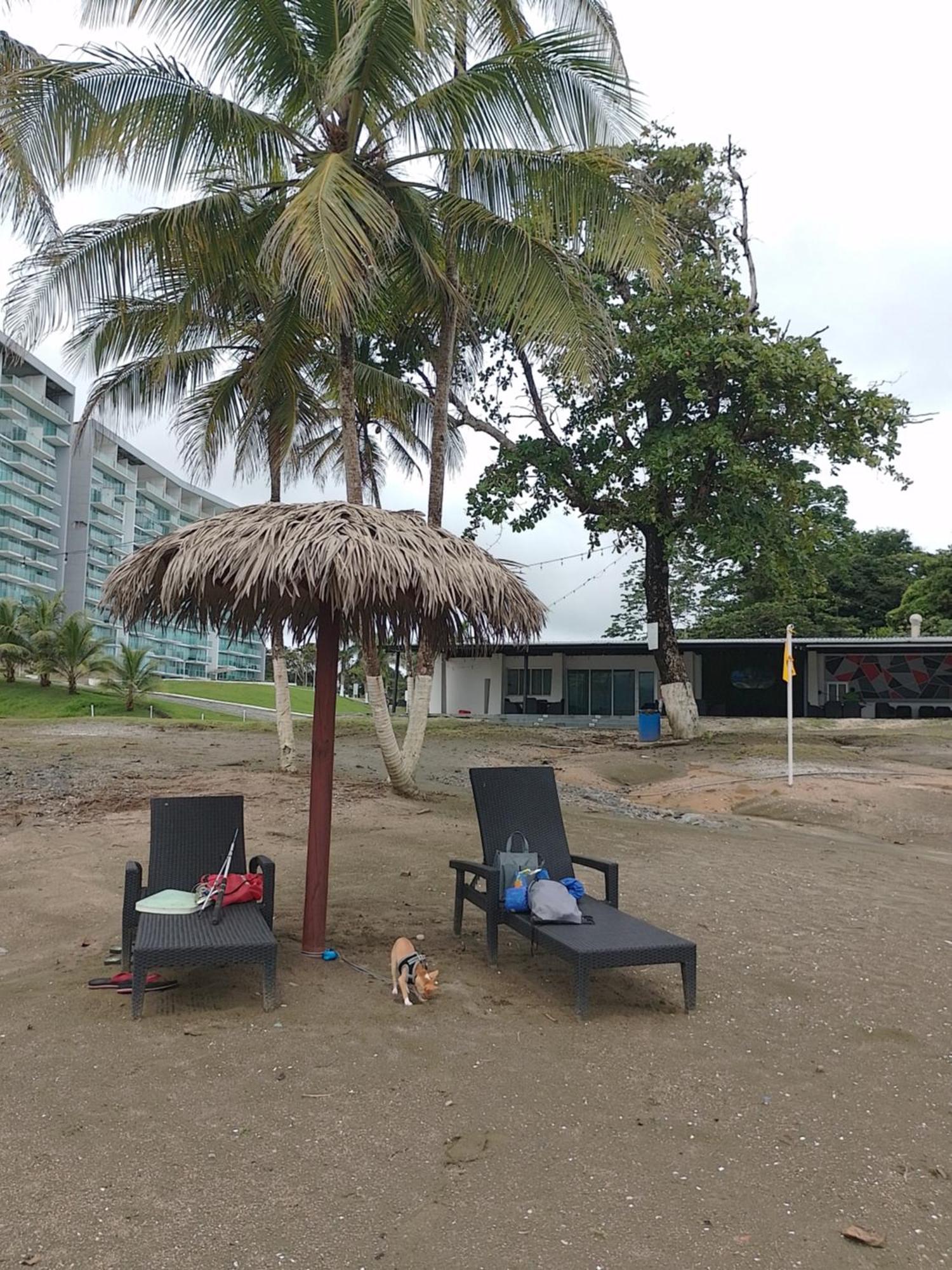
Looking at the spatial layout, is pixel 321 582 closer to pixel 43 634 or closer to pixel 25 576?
pixel 43 634

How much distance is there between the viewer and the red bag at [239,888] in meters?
4.80

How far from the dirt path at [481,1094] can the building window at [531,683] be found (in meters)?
24.3

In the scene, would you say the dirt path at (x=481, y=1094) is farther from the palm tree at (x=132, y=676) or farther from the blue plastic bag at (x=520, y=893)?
the palm tree at (x=132, y=676)

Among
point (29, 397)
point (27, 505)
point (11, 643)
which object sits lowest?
point (11, 643)

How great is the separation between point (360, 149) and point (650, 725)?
15.5m

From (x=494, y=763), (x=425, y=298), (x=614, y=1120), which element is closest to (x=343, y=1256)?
(x=614, y=1120)

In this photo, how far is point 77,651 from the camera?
34844 mm

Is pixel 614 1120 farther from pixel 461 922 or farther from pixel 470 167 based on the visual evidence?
pixel 470 167

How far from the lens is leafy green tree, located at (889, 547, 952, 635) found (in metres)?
34.6

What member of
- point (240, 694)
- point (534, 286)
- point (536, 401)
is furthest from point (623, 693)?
point (240, 694)

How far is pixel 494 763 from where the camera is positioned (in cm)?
1700

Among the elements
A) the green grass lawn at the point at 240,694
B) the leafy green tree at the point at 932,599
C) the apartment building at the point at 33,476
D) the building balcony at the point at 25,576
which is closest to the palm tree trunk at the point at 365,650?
the leafy green tree at the point at 932,599

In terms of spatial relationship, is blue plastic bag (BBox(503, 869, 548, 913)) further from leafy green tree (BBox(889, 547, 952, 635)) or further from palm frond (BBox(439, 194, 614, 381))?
leafy green tree (BBox(889, 547, 952, 635))

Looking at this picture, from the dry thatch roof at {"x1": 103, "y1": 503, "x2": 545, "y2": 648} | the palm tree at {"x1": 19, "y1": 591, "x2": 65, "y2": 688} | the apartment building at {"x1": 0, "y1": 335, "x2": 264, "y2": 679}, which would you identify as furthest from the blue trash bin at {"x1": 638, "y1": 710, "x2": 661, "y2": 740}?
the apartment building at {"x1": 0, "y1": 335, "x2": 264, "y2": 679}
